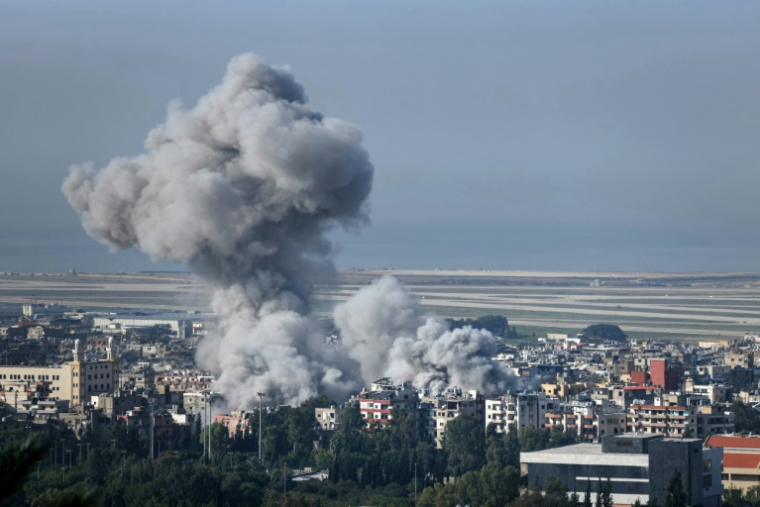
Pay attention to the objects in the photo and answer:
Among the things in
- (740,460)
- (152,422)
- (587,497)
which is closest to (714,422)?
(740,460)

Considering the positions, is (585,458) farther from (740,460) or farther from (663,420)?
(663,420)

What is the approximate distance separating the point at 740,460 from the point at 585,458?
19.7 feet

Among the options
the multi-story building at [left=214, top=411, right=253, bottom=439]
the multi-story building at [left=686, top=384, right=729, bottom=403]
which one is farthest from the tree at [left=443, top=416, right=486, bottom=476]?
the multi-story building at [left=686, top=384, right=729, bottom=403]

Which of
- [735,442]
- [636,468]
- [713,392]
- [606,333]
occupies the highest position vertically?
[606,333]

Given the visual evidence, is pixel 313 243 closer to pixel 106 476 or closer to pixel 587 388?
pixel 587 388

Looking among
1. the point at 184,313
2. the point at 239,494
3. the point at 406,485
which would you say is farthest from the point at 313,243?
the point at 184,313

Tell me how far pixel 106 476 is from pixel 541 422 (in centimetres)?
1560

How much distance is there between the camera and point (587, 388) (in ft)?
189

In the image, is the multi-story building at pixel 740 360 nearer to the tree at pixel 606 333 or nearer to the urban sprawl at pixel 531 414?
the urban sprawl at pixel 531 414

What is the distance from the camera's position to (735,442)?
130 feet

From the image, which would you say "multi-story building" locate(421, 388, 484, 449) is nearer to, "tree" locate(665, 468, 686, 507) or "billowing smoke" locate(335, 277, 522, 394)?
"billowing smoke" locate(335, 277, 522, 394)

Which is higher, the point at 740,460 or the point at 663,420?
the point at 663,420

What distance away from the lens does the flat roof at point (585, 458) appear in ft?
108

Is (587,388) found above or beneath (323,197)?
beneath
